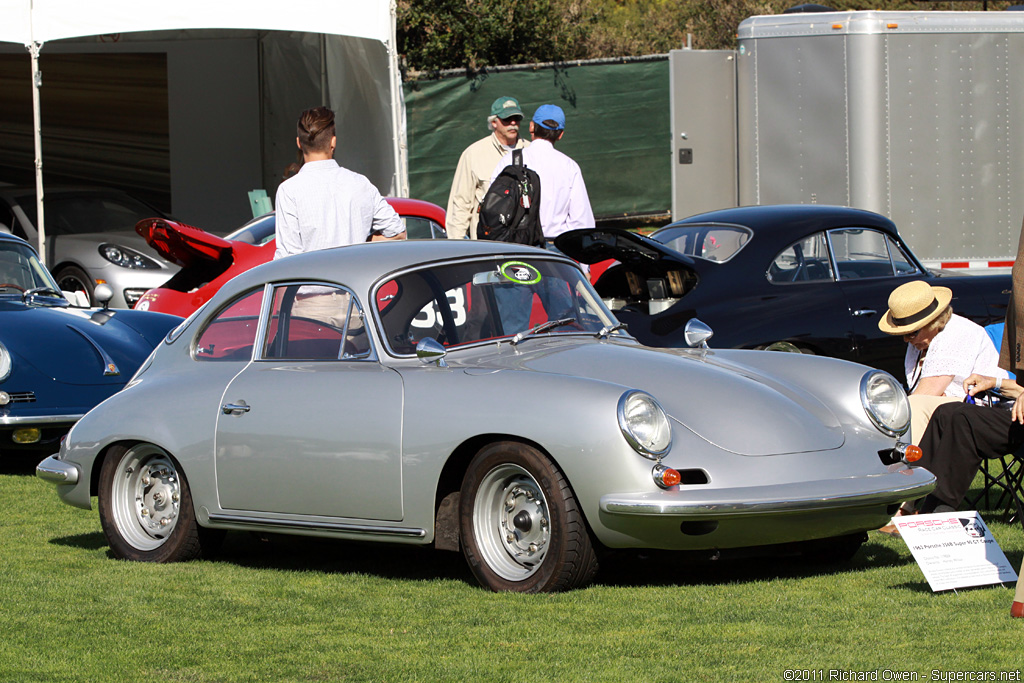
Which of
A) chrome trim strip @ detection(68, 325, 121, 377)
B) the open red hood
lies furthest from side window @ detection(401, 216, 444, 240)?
chrome trim strip @ detection(68, 325, 121, 377)

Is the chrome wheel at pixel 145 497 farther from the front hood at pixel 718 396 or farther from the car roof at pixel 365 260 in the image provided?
the front hood at pixel 718 396

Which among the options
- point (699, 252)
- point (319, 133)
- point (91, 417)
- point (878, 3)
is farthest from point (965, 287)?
point (878, 3)

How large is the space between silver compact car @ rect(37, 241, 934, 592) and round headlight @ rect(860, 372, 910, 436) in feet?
0.04

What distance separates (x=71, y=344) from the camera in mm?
8781

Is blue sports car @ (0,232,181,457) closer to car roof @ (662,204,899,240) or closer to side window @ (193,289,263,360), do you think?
side window @ (193,289,263,360)

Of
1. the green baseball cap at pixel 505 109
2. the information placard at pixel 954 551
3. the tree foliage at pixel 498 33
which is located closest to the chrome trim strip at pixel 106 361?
the green baseball cap at pixel 505 109

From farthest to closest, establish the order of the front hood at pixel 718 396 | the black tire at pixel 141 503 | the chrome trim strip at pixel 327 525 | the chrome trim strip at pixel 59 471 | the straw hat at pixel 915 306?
the straw hat at pixel 915 306
the chrome trim strip at pixel 59 471
the black tire at pixel 141 503
the chrome trim strip at pixel 327 525
the front hood at pixel 718 396

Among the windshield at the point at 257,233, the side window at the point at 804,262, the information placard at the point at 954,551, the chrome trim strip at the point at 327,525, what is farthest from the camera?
the windshield at the point at 257,233

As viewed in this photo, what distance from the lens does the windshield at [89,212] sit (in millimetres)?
15305

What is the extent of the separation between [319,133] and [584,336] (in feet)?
7.00

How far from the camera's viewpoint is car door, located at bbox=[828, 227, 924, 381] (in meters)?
8.87

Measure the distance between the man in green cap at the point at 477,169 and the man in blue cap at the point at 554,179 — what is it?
0.35 feet

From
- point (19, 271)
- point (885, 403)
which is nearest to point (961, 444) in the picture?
point (885, 403)

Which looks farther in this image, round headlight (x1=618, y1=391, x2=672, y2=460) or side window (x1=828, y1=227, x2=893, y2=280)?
side window (x1=828, y1=227, x2=893, y2=280)
